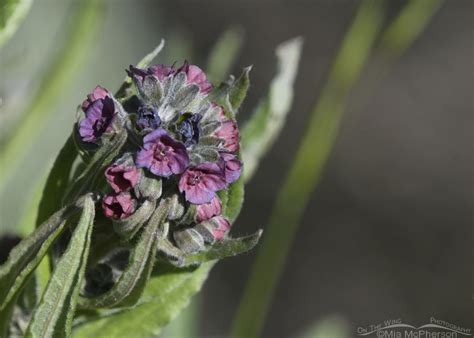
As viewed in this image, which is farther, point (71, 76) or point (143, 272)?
point (71, 76)

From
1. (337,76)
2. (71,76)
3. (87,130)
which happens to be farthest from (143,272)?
(337,76)

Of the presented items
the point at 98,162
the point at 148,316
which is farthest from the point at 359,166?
the point at 98,162

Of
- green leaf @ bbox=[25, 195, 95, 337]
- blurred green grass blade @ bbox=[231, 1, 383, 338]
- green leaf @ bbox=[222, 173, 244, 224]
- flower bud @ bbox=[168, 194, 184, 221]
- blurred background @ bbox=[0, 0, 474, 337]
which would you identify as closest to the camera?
green leaf @ bbox=[25, 195, 95, 337]

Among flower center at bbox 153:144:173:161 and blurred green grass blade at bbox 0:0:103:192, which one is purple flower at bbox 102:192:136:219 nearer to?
flower center at bbox 153:144:173:161

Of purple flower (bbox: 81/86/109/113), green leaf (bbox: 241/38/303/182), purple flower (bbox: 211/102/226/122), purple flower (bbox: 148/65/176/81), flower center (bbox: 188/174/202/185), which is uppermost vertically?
green leaf (bbox: 241/38/303/182)

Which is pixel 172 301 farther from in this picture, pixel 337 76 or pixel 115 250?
pixel 337 76

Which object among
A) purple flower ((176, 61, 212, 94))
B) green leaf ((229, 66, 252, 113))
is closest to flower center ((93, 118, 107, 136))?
purple flower ((176, 61, 212, 94))

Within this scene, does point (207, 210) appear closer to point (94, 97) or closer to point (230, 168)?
point (230, 168)

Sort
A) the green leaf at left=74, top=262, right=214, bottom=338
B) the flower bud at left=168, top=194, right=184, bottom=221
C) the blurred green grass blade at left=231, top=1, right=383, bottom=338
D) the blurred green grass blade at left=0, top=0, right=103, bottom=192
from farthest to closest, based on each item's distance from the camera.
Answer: the blurred green grass blade at left=231, top=1, right=383, bottom=338
the blurred green grass blade at left=0, top=0, right=103, bottom=192
the green leaf at left=74, top=262, right=214, bottom=338
the flower bud at left=168, top=194, right=184, bottom=221
